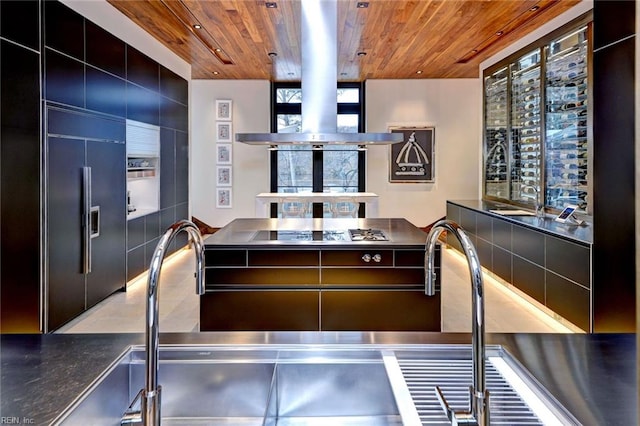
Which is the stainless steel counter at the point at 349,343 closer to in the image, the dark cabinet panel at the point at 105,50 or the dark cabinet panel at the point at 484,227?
the dark cabinet panel at the point at 105,50

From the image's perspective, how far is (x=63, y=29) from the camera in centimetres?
Answer: 356

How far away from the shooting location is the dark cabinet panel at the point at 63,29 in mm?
3368

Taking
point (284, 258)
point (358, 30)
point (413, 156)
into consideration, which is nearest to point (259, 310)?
point (284, 258)

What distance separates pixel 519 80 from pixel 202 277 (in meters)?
5.53

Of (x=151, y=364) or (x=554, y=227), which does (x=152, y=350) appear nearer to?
(x=151, y=364)

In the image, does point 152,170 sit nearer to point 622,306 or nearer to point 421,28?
point 421,28

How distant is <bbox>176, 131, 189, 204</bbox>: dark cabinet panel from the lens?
22.0 feet

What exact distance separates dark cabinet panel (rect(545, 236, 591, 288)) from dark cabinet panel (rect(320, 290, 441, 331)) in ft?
3.80

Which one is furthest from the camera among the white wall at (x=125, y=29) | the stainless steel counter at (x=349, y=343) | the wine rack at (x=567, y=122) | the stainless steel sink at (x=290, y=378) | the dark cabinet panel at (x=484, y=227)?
the dark cabinet panel at (x=484, y=227)

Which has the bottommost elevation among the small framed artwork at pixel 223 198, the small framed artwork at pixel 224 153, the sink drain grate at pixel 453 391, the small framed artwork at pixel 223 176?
the sink drain grate at pixel 453 391

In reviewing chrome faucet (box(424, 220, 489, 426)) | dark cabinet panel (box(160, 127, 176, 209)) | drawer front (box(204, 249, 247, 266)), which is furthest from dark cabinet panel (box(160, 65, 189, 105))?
chrome faucet (box(424, 220, 489, 426))

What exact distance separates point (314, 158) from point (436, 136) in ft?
7.48

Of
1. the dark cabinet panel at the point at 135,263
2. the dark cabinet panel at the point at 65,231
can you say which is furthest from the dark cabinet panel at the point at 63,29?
the dark cabinet panel at the point at 135,263

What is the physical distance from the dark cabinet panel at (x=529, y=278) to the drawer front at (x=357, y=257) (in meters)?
1.78
